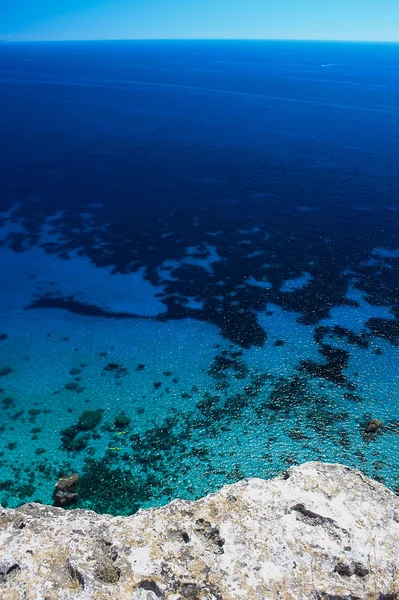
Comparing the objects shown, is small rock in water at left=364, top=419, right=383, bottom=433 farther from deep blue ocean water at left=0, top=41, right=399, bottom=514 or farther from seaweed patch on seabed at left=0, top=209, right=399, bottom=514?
deep blue ocean water at left=0, top=41, right=399, bottom=514

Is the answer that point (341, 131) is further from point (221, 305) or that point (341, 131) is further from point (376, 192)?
point (221, 305)

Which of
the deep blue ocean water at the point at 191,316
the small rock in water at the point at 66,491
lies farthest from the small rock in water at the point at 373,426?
the small rock in water at the point at 66,491

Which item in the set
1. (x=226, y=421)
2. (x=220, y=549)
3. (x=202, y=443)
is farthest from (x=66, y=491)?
(x=220, y=549)

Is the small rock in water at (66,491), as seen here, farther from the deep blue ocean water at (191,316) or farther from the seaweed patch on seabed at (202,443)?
the deep blue ocean water at (191,316)

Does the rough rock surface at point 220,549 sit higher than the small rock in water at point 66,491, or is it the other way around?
the rough rock surface at point 220,549

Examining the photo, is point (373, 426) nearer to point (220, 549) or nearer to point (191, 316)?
point (220, 549)

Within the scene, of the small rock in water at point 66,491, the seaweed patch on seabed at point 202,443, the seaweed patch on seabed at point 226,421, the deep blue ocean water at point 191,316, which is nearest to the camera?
the small rock in water at point 66,491

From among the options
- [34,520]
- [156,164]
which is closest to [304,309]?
[34,520]

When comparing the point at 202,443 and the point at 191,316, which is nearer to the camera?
the point at 202,443
